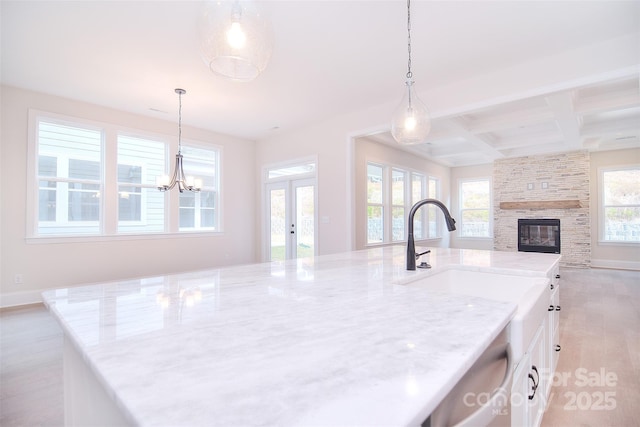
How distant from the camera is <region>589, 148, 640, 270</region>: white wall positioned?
6.79 meters

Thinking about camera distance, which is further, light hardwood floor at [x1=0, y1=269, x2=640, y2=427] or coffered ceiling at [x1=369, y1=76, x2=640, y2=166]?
coffered ceiling at [x1=369, y1=76, x2=640, y2=166]

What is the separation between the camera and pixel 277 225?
634 cm

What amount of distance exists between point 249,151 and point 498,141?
5.43m

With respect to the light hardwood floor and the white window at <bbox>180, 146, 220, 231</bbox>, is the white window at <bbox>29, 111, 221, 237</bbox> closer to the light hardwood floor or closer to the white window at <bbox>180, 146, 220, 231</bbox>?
the white window at <bbox>180, 146, 220, 231</bbox>

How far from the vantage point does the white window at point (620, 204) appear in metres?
6.82

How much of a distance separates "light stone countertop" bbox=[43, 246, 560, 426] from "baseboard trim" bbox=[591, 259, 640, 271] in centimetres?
846

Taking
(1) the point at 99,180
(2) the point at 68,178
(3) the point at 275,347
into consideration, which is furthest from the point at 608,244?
(2) the point at 68,178

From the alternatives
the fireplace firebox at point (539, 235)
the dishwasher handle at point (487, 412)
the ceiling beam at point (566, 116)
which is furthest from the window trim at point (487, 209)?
the dishwasher handle at point (487, 412)

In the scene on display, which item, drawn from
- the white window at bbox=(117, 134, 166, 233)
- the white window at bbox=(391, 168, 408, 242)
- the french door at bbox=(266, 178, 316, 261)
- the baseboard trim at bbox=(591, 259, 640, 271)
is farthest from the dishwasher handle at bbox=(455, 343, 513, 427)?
the baseboard trim at bbox=(591, 259, 640, 271)

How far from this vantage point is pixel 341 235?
5.09 m

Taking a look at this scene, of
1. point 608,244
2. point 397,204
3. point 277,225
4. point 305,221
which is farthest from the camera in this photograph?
point 608,244

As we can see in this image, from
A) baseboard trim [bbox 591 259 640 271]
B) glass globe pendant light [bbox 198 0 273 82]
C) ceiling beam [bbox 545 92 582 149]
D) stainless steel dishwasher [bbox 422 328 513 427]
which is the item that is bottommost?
baseboard trim [bbox 591 259 640 271]

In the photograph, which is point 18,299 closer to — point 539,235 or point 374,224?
point 374,224

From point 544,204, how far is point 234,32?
8.41 meters
